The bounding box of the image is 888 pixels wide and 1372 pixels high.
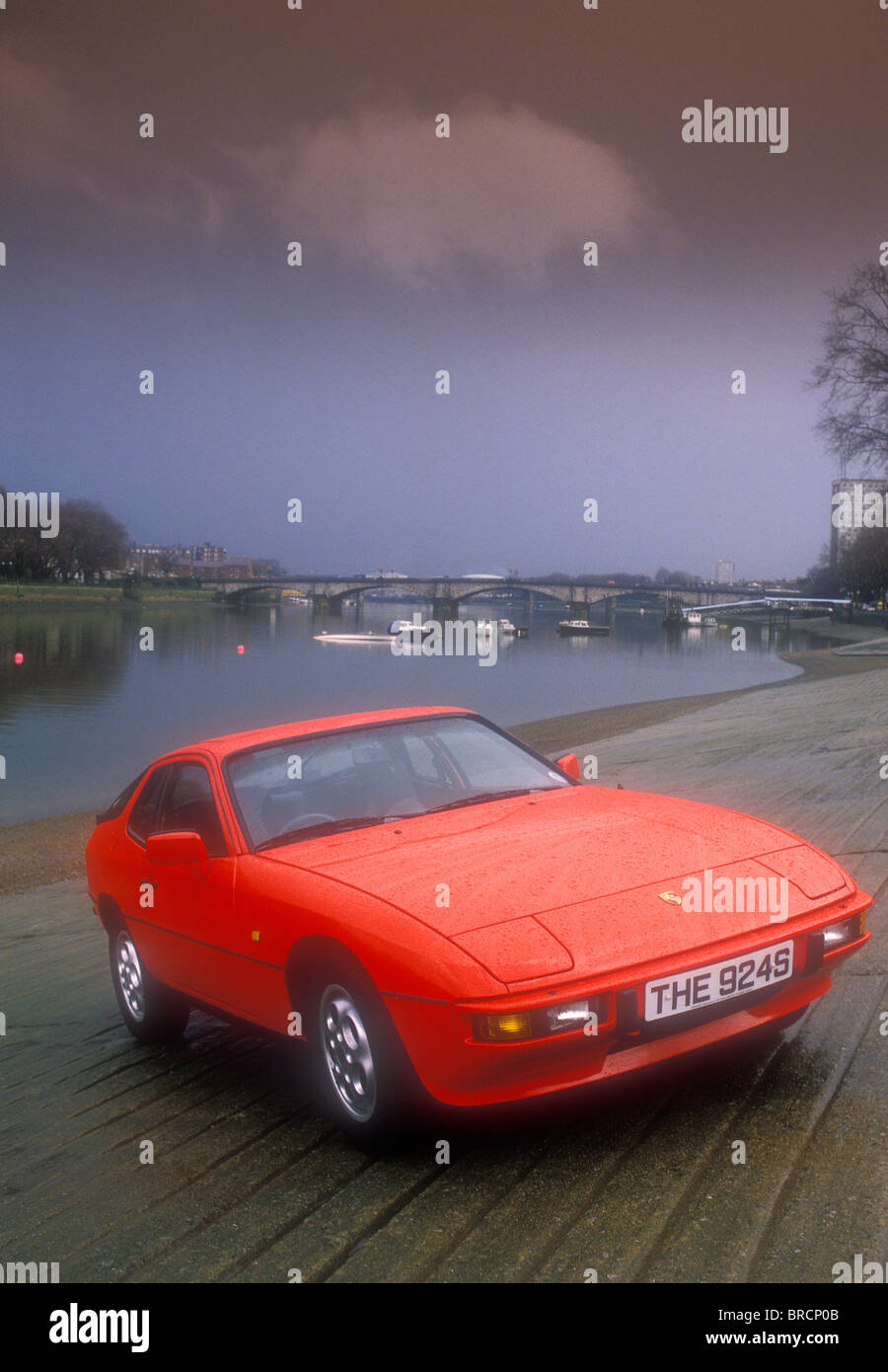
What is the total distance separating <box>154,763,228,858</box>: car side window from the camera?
465 centimetres

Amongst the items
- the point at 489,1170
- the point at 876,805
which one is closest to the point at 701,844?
the point at 489,1170

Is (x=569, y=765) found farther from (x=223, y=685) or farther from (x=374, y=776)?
(x=223, y=685)

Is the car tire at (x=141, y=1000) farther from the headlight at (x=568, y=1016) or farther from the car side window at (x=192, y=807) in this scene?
the headlight at (x=568, y=1016)

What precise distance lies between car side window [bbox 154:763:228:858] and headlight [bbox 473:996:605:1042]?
1.69 m

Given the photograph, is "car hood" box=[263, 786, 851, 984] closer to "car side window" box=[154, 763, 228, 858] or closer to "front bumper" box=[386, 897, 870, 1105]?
"front bumper" box=[386, 897, 870, 1105]

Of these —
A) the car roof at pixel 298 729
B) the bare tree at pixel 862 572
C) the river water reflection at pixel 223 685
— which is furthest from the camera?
the bare tree at pixel 862 572

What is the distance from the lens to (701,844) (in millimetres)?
4074

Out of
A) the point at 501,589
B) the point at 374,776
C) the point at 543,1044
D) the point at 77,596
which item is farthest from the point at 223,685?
the point at 501,589

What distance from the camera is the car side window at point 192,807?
465cm

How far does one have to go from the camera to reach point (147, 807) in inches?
221

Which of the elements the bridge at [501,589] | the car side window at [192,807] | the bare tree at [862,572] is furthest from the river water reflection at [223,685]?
the bridge at [501,589]

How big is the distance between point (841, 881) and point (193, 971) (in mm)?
2625

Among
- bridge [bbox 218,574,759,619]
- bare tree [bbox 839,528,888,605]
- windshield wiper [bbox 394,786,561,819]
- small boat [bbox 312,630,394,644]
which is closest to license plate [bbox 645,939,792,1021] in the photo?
windshield wiper [bbox 394,786,561,819]

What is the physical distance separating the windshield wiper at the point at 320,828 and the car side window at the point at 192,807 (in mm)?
209
